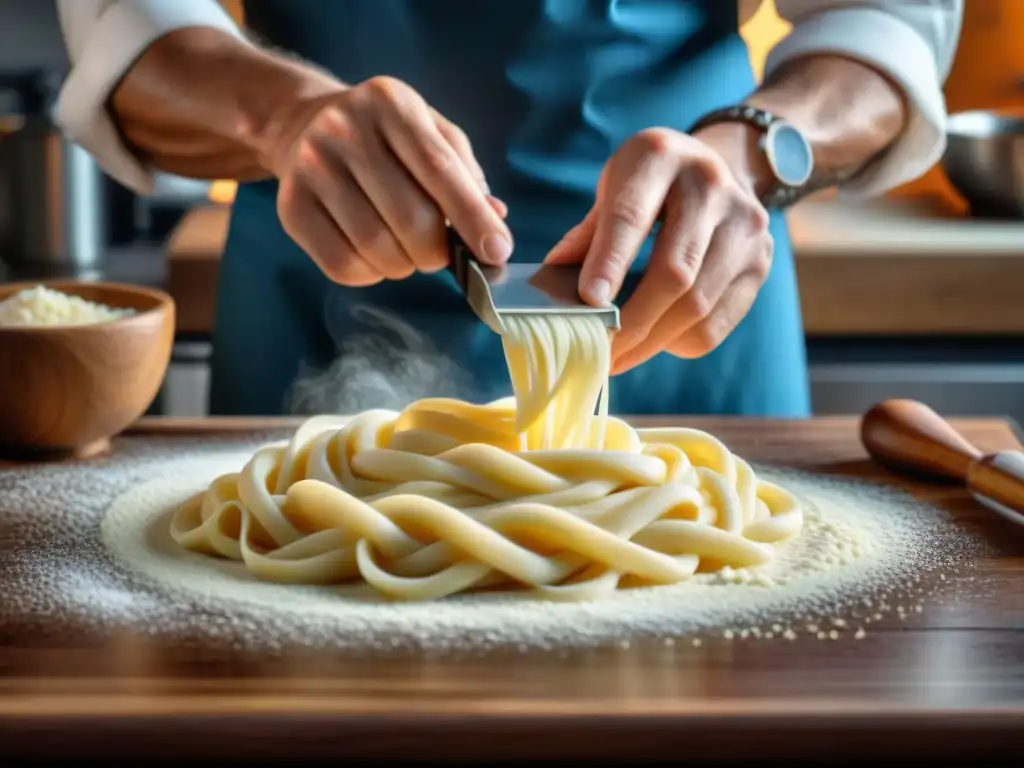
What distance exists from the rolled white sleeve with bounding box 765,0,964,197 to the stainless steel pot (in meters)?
1.64

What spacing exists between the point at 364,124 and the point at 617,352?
1.13 feet

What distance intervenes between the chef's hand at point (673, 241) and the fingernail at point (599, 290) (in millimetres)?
19

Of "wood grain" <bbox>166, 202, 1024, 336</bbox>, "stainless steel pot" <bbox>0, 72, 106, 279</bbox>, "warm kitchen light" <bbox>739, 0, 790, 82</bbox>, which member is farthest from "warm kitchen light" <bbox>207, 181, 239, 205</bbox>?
"warm kitchen light" <bbox>739, 0, 790, 82</bbox>

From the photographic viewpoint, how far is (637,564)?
1.16 m

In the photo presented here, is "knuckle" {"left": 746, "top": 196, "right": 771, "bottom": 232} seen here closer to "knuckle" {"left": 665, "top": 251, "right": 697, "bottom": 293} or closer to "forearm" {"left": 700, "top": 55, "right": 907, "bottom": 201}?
"knuckle" {"left": 665, "top": 251, "right": 697, "bottom": 293}

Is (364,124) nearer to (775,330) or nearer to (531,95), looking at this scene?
(531,95)

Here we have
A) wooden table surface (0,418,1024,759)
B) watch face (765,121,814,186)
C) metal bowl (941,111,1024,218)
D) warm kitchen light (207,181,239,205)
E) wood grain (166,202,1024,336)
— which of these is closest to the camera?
wooden table surface (0,418,1024,759)

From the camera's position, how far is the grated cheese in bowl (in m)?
1.49

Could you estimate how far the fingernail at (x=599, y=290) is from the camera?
49.1 inches

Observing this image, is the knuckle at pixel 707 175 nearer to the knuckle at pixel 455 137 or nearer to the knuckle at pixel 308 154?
the knuckle at pixel 455 137

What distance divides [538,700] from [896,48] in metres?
1.19

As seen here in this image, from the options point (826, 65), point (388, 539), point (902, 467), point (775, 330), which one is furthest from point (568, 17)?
point (388, 539)

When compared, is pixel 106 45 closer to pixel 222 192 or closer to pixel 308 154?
pixel 308 154

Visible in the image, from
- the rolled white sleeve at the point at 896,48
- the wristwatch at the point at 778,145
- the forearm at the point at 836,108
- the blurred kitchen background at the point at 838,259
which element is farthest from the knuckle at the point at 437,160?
the blurred kitchen background at the point at 838,259
